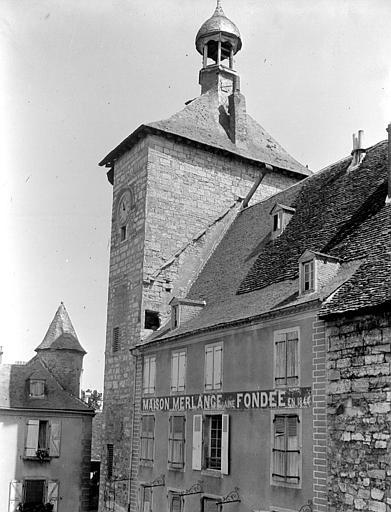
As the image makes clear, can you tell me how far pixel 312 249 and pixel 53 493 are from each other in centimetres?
1575

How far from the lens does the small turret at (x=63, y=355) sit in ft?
103

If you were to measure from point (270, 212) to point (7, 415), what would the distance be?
13.6 meters

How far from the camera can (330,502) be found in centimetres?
1294

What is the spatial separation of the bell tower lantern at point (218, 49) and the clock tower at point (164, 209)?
0.28 ft

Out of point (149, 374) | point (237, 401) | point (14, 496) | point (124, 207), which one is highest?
point (124, 207)

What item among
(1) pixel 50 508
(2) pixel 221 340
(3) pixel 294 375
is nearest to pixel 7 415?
(1) pixel 50 508

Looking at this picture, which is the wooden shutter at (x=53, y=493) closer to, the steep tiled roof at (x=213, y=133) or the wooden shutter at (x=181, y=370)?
the wooden shutter at (x=181, y=370)

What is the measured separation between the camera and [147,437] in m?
20.3

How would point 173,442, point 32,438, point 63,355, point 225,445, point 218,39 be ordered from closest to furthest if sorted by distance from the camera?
point 225,445, point 173,442, point 32,438, point 218,39, point 63,355

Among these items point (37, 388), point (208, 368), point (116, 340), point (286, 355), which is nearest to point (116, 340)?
point (116, 340)

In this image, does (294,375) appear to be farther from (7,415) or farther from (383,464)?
(7,415)

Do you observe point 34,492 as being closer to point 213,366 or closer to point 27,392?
point 27,392

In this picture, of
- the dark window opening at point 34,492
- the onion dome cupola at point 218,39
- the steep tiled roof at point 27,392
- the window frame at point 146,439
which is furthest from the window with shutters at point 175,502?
the onion dome cupola at point 218,39

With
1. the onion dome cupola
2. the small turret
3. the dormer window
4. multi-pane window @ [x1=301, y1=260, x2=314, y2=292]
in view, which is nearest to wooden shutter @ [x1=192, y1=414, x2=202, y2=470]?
multi-pane window @ [x1=301, y1=260, x2=314, y2=292]
